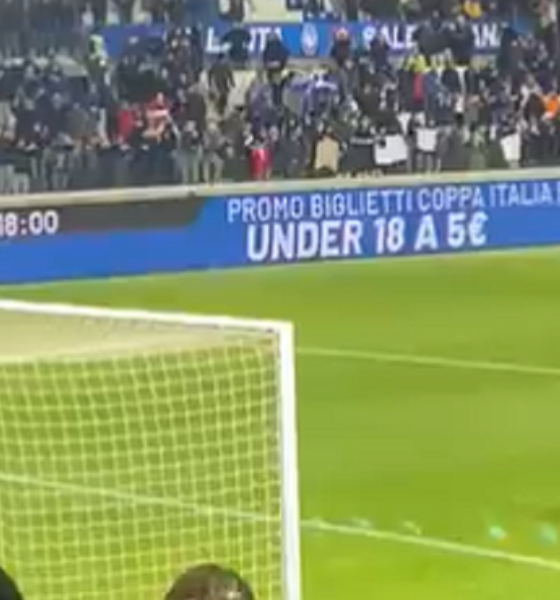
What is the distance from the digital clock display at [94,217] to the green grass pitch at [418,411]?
715 millimetres

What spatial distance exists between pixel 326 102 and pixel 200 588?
1885 cm

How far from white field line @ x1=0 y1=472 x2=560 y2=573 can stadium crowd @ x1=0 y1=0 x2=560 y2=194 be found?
1083cm

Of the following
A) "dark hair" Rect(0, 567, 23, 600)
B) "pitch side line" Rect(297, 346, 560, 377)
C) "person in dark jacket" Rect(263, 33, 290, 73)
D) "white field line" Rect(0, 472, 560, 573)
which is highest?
"dark hair" Rect(0, 567, 23, 600)

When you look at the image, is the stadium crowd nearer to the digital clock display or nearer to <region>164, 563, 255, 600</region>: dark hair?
the digital clock display

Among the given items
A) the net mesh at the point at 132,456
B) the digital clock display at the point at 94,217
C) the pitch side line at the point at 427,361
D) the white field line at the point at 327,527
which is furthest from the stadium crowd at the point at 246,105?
the white field line at the point at 327,527

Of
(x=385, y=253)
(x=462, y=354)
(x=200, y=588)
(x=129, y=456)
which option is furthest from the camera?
(x=385, y=253)

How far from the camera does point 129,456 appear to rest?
401 inches

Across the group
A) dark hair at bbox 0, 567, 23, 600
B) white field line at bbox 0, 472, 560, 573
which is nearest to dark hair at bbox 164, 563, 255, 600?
dark hair at bbox 0, 567, 23, 600

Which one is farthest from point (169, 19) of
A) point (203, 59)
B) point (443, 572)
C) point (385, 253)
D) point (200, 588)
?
point (200, 588)

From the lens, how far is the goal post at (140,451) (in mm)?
5934

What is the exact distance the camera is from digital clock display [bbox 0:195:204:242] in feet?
62.1

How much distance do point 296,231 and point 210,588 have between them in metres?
15.8

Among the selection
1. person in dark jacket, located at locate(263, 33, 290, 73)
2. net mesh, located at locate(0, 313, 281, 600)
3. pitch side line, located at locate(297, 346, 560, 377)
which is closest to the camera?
net mesh, located at locate(0, 313, 281, 600)

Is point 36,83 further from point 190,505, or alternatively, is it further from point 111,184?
point 190,505
